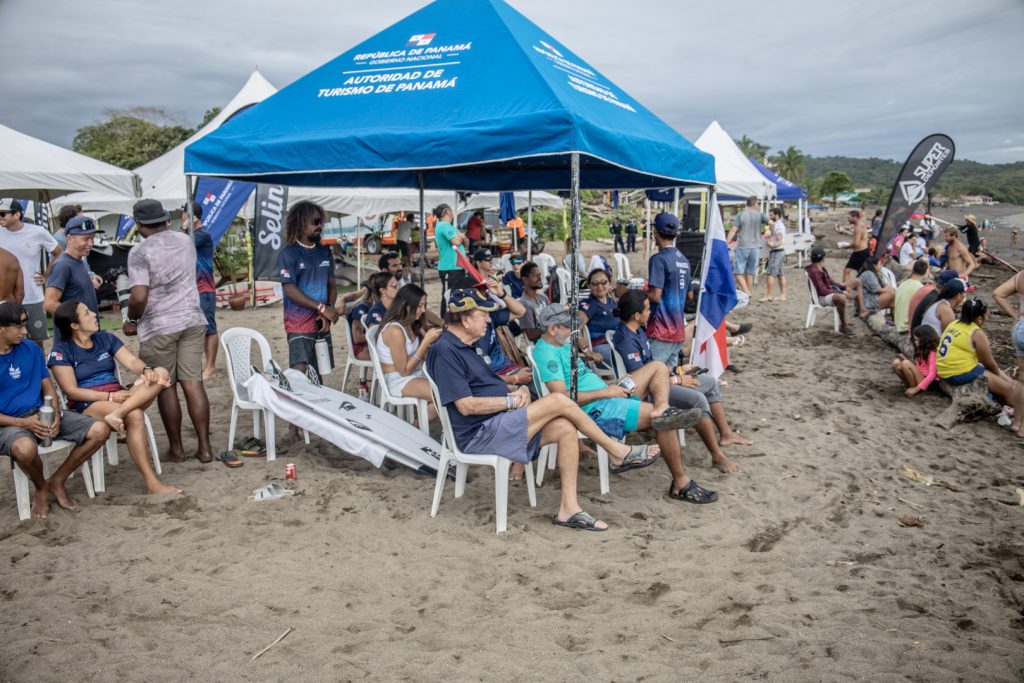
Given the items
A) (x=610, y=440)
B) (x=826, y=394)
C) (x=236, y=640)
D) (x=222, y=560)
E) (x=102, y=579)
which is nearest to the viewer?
(x=236, y=640)

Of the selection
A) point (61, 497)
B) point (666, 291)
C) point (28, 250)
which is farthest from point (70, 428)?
point (666, 291)

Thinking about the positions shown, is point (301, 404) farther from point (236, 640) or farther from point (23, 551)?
point (236, 640)

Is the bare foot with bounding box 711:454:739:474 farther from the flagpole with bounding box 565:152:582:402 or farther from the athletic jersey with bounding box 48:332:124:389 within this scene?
the athletic jersey with bounding box 48:332:124:389

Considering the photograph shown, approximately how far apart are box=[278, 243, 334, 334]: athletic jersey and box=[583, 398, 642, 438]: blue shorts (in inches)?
96.3

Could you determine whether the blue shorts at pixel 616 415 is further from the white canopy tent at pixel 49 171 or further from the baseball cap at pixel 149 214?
the white canopy tent at pixel 49 171

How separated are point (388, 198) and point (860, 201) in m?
67.8

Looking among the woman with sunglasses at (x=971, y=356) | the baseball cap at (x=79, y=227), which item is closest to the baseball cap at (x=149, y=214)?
the baseball cap at (x=79, y=227)

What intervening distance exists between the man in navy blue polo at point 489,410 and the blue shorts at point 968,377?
440cm

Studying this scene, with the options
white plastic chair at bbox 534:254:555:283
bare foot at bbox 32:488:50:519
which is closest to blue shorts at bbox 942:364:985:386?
white plastic chair at bbox 534:254:555:283

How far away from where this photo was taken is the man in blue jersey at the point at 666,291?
559cm

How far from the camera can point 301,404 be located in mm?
5148

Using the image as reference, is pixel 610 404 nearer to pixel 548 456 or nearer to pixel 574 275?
pixel 548 456

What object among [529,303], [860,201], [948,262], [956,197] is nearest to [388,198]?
[529,303]

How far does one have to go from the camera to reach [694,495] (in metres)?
4.49
